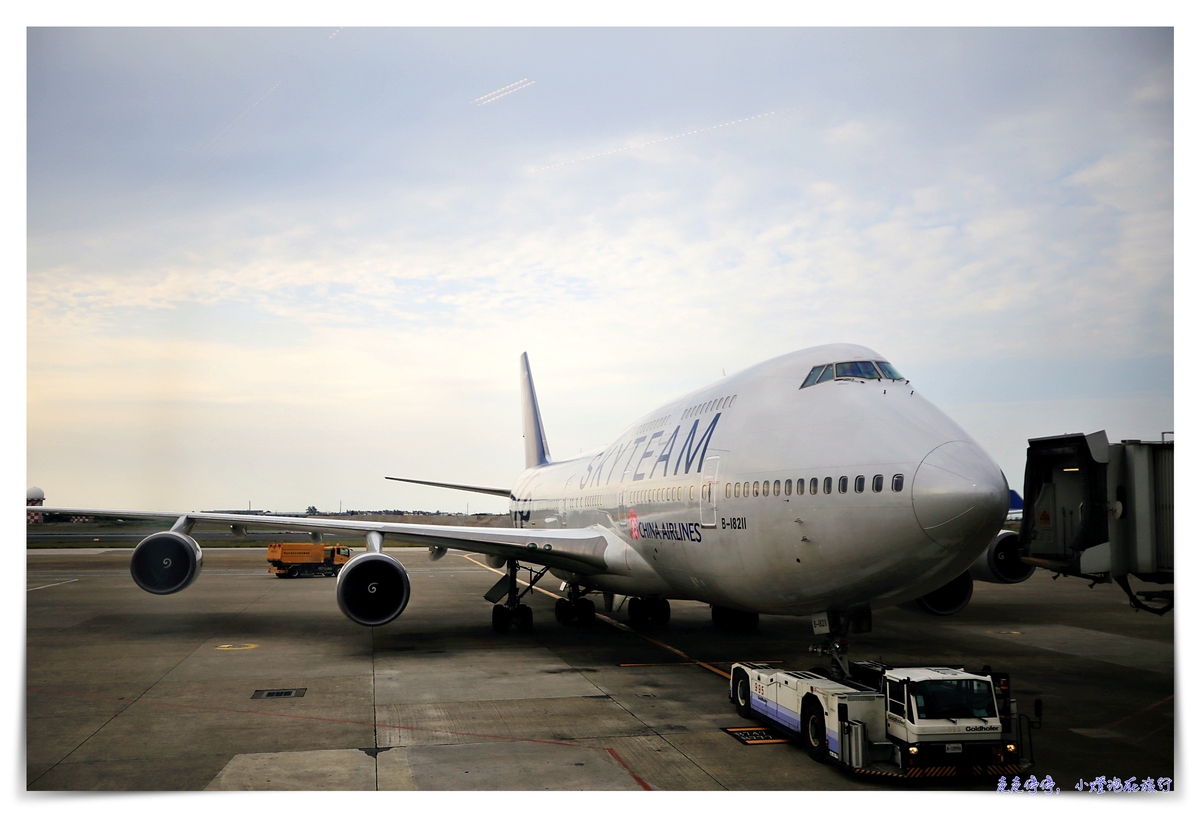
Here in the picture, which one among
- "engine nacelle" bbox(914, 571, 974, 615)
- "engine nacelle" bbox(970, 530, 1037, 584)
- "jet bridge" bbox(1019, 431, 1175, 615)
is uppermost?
"jet bridge" bbox(1019, 431, 1175, 615)

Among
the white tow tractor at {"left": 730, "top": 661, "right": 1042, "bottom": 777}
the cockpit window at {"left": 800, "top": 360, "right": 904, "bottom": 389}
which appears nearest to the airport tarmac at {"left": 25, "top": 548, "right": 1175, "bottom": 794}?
the white tow tractor at {"left": 730, "top": 661, "right": 1042, "bottom": 777}

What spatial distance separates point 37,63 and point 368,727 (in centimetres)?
1017

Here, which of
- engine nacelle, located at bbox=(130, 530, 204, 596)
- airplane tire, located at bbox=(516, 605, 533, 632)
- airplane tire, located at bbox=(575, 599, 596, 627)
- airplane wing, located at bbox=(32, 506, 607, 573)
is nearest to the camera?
airplane wing, located at bbox=(32, 506, 607, 573)

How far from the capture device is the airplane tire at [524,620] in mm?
20812

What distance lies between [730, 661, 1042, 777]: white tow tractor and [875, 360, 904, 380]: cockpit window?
406 cm

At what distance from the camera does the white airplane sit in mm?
9930

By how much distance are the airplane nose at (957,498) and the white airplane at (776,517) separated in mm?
16

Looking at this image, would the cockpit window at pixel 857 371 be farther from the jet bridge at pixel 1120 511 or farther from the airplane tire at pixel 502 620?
the airplane tire at pixel 502 620

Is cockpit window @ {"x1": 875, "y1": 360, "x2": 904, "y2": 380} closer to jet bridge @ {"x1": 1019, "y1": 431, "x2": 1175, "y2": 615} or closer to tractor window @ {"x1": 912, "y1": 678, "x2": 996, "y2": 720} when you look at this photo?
jet bridge @ {"x1": 1019, "y1": 431, "x2": 1175, "y2": 615}

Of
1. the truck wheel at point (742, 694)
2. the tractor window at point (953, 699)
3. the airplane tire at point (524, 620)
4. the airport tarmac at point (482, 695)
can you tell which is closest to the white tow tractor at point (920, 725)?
the tractor window at point (953, 699)

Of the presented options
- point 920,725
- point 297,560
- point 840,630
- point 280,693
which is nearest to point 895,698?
point 920,725

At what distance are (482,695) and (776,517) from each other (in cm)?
584

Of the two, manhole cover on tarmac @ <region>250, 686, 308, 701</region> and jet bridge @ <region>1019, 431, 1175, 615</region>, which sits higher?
jet bridge @ <region>1019, 431, 1175, 615</region>

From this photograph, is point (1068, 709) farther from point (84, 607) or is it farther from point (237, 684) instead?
point (84, 607)
